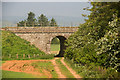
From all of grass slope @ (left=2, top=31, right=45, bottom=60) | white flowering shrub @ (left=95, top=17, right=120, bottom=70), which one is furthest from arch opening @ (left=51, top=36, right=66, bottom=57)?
white flowering shrub @ (left=95, top=17, right=120, bottom=70)

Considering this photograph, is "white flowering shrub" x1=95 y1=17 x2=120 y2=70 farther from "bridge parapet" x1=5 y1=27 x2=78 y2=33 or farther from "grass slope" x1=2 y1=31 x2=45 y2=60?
"bridge parapet" x1=5 y1=27 x2=78 y2=33

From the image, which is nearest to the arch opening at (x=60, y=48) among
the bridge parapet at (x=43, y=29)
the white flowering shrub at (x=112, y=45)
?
the bridge parapet at (x=43, y=29)

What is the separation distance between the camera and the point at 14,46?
3884cm

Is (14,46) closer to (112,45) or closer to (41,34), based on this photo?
(41,34)

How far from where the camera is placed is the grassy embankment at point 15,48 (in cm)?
3529

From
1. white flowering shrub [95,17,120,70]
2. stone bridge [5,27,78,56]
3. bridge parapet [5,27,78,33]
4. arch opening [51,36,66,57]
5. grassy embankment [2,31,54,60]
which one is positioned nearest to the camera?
white flowering shrub [95,17,120,70]

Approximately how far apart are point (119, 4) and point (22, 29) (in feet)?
106

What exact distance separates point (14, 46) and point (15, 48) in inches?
43.8

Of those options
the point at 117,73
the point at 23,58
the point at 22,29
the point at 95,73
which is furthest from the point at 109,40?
the point at 22,29

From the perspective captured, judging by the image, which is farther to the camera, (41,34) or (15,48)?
(41,34)

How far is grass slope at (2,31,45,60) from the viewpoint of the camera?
36.4 m

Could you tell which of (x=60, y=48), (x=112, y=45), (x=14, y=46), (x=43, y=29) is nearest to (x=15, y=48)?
(x=14, y=46)

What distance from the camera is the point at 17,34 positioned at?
43656mm

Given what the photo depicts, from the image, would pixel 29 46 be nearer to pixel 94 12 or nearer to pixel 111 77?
pixel 94 12
